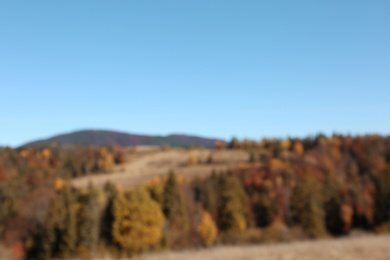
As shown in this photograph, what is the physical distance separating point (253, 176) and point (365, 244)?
90969 millimetres

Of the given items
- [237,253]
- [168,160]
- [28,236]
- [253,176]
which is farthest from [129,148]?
[237,253]

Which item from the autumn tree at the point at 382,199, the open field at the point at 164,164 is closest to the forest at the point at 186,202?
the autumn tree at the point at 382,199

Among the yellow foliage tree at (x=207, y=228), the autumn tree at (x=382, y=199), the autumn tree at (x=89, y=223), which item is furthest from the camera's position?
the yellow foliage tree at (x=207, y=228)

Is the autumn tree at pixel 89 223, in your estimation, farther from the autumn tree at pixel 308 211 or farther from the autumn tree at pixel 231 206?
the autumn tree at pixel 308 211

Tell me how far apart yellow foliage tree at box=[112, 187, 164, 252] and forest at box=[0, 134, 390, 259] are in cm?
15

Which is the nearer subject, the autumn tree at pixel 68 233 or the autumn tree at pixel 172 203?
the autumn tree at pixel 68 233

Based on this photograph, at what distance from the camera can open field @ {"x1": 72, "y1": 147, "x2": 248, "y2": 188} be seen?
324 ft

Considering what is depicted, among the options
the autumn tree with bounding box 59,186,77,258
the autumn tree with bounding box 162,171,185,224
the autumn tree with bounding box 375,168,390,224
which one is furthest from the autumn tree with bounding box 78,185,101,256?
the autumn tree with bounding box 375,168,390,224

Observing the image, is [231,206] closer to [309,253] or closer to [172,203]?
[172,203]

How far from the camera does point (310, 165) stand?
356 feet

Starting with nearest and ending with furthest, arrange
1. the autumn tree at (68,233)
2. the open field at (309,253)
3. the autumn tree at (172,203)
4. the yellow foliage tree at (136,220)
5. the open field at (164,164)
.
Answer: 1. the open field at (309,253)
2. the autumn tree at (68,233)
3. the yellow foliage tree at (136,220)
4. the autumn tree at (172,203)
5. the open field at (164,164)

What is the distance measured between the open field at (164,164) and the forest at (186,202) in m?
2.89

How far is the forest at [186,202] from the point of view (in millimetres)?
59312

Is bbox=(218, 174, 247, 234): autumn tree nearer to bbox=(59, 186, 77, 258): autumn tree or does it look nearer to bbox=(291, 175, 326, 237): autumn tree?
bbox=(291, 175, 326, 237): autumn tree
